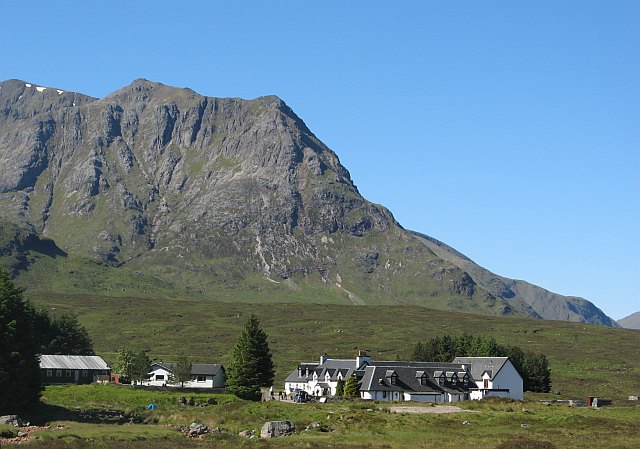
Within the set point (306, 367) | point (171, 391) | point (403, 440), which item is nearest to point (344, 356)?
point (306, 367)

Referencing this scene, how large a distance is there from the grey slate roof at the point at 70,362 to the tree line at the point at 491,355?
5636 cm

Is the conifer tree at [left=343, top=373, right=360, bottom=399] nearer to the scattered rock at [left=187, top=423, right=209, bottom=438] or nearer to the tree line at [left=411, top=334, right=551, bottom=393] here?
the tree line at [left=411, top=334, right=551, bottom=393]

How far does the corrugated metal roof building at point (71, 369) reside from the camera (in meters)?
120

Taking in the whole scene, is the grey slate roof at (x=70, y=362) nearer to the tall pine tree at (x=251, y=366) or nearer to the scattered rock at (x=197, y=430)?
the tall pine tree at (x=251, y=366)

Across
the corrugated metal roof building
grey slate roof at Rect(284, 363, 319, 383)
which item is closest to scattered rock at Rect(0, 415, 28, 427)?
the corrugated metal roof building

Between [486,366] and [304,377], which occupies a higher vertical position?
[486,366]

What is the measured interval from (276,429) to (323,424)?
6.57 m

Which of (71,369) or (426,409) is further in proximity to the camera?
(71,369)

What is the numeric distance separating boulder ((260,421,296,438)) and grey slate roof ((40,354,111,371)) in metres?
58.0

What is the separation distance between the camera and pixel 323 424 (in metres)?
76.8

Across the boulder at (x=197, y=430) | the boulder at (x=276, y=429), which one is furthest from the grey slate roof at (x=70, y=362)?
the boulder at (x=276, y=429)

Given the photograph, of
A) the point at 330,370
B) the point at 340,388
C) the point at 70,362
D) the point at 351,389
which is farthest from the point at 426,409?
the point at 70,362

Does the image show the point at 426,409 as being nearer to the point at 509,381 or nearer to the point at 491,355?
the point at 509,381

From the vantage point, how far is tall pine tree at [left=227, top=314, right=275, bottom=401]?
108062 mm
